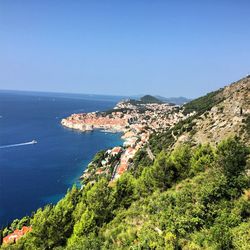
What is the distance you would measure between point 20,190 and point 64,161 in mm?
20754

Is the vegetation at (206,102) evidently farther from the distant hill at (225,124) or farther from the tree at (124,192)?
the tree at (124,192)

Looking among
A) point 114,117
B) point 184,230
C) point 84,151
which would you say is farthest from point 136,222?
point 114,117

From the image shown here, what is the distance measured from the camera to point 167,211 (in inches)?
567

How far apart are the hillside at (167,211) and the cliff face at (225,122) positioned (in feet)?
14.2

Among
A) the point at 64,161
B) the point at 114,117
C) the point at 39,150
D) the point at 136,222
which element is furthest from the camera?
the point at 114,117

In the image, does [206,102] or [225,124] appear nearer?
[225,124]

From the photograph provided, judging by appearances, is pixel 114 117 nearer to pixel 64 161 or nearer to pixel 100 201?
pixel 64 161

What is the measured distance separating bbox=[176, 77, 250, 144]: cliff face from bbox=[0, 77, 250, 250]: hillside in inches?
171

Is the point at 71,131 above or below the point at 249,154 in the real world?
below

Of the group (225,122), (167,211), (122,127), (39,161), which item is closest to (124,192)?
(167,211)

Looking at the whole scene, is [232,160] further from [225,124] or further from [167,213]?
[225,124]

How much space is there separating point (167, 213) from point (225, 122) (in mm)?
28633

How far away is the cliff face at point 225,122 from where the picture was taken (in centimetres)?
3559

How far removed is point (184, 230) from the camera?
12.3 m
